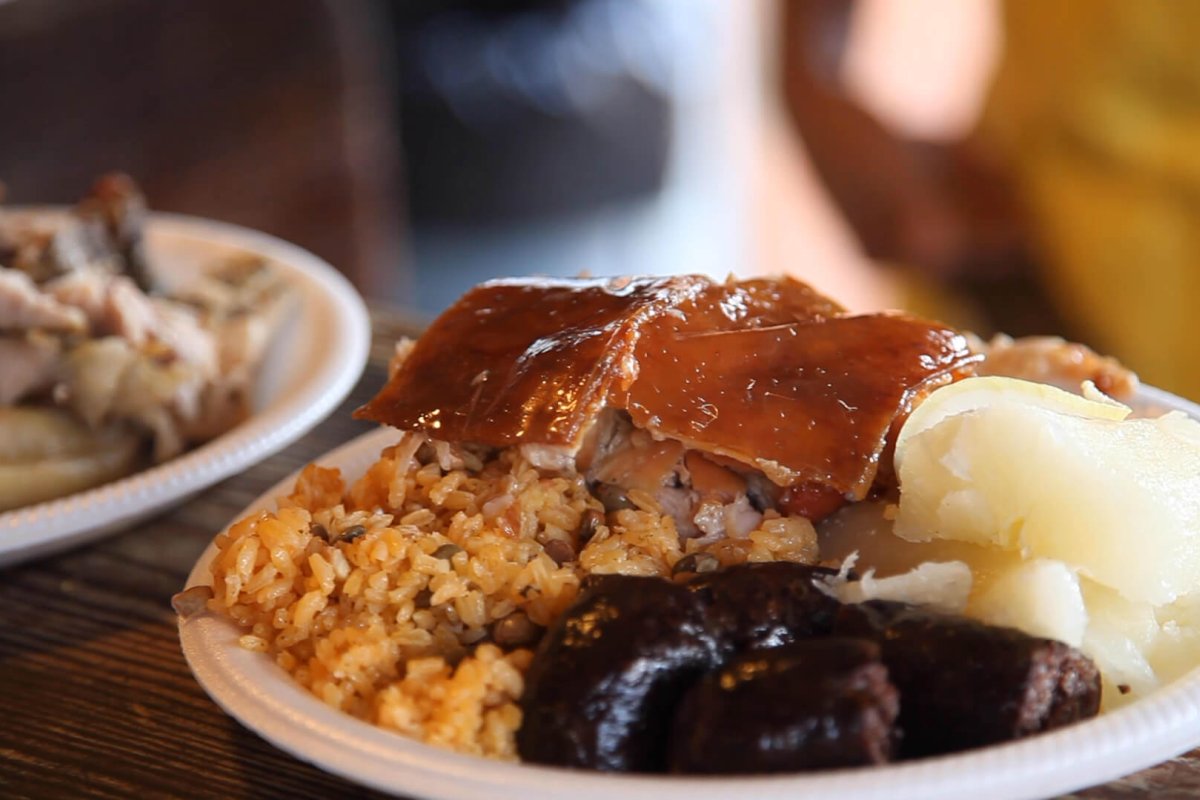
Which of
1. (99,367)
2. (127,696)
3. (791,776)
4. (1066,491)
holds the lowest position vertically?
(127,696)

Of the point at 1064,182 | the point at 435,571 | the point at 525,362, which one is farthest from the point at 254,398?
the point at 1064,182

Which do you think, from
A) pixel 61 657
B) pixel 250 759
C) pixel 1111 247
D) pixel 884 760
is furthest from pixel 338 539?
pixel 1111 247

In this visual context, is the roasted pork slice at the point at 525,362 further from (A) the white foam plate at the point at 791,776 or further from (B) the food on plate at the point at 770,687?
(A) the white foam plate at the point at 791,776

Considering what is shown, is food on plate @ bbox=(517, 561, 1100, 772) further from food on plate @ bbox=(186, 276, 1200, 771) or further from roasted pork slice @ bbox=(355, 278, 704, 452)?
roasted pork slice @ bbox=(355, 278, 704, 452)

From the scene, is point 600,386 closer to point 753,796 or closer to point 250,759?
point 753,796

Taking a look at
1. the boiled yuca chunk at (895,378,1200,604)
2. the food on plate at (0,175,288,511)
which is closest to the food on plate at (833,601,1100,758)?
the boiled yuca chunk at (895,378,1200,604)

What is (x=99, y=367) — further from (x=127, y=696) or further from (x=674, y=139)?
(x=674, y=139)
